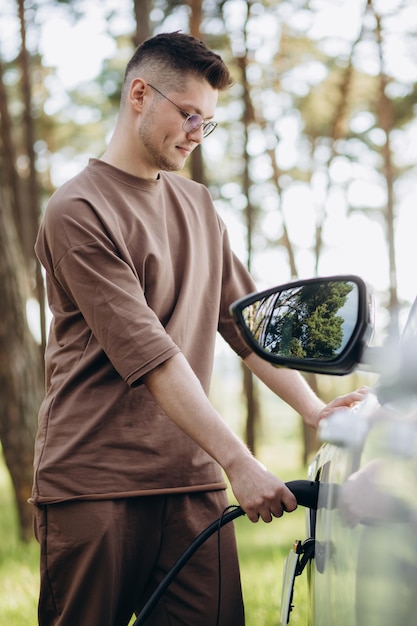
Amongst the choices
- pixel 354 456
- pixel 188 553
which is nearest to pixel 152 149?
pixel 188 553

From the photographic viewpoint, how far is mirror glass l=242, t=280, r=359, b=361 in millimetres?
1651

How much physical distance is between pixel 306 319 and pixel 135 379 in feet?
2.17

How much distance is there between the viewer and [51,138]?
19344 millimetres

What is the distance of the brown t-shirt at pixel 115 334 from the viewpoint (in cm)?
235

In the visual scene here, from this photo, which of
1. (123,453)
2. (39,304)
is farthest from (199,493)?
(39,304)

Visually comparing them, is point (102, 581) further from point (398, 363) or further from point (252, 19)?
point (252, 19)

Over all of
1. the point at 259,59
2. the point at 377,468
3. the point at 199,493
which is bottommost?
the point at 199,493

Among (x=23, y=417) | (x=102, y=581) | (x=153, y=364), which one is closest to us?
(x=153, y=364)

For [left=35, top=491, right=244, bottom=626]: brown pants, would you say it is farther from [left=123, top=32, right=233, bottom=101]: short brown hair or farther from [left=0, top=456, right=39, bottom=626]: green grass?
[left=0, top=456, right=39, bottom=626]: green grass

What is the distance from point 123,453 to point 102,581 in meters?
0.37

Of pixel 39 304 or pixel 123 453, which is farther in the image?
pixel 39 304

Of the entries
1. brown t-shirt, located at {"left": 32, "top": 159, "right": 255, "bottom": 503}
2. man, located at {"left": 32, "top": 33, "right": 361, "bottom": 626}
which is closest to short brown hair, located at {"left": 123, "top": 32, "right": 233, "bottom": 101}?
man, located at {"left": 32, "top": 33, "right": 361, "bottom": 626}

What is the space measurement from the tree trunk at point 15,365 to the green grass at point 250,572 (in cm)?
97

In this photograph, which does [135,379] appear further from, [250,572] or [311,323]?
[250,572]
